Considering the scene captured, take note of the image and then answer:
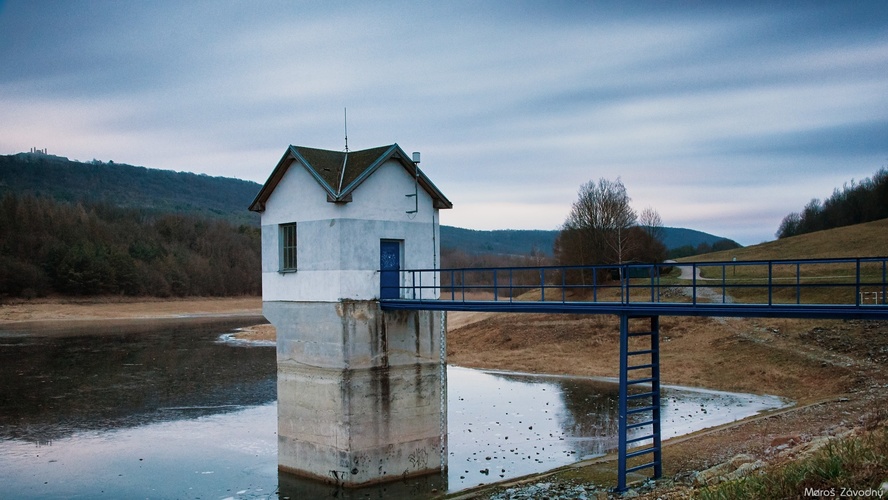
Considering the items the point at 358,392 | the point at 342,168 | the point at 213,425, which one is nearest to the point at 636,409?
the point at 358,392

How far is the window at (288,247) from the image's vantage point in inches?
982

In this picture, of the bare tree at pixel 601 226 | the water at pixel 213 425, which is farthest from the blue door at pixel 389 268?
the bare tree at pixel 601 226

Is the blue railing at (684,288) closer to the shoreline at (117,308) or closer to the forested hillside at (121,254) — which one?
the forested hillside at (121,254)

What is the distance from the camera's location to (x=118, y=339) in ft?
219

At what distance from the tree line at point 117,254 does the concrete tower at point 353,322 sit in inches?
3513

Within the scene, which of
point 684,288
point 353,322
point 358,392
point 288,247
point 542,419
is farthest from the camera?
point 684,288

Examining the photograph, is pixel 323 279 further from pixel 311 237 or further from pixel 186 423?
pixel 186 423

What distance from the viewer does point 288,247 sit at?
2517 cm

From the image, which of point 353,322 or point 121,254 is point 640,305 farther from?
point 121,254

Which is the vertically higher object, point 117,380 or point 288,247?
point 288,247

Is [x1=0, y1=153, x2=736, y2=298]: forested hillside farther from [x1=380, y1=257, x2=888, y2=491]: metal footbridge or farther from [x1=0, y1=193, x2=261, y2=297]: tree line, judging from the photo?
[x1=380, y1=257, x2=888, y2=491]: metal footbridge

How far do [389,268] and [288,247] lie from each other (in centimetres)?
351

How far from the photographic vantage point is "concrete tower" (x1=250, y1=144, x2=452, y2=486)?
22.8 m

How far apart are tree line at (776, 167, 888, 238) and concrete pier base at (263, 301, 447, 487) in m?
83.7
